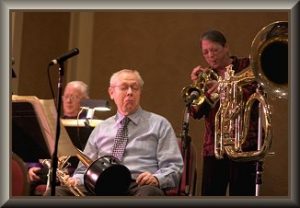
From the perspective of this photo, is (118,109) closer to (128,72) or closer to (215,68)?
(128,72)

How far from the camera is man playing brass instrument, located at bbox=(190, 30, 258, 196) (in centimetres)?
254

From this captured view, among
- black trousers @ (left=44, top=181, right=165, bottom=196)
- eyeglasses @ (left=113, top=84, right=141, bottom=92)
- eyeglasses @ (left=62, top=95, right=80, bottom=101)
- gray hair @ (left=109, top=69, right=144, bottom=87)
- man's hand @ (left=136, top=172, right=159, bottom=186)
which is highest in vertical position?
gray hair @ (left=109, top=69, right=144, bottom=87)

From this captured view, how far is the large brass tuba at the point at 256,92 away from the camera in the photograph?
2.46m

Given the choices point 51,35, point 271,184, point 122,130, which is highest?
point 51,35

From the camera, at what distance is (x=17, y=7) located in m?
2.50

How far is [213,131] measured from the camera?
2.67 metres

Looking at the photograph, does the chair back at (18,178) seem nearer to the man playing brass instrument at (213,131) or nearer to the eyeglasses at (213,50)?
the man playing brass instrument at (213,131)

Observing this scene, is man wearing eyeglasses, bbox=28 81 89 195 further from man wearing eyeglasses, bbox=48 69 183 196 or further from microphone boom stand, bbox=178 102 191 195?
microphone boom stand, bbox=178 102 191 195

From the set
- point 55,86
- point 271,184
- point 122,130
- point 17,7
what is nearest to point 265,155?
point 271,184

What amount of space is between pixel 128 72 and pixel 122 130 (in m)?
0.29

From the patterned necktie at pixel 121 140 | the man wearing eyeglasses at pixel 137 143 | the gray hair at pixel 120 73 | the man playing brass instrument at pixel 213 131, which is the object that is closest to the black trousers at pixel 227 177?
the man playing brass instrument at pixel 213 131

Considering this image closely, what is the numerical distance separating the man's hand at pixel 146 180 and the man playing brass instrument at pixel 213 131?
0.73 feet

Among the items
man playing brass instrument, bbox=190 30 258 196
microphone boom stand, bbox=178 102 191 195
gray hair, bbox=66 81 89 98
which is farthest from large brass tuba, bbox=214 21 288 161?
gray hair, bbox=66 81 89 98

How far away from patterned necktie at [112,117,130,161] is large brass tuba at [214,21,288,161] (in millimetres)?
430
